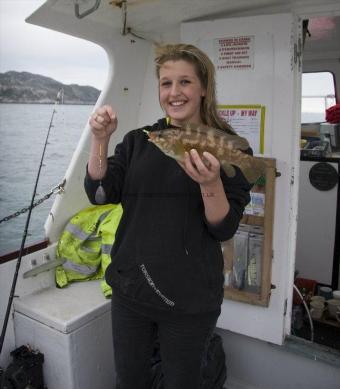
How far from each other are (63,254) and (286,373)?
1923mm

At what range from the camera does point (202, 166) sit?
132cm

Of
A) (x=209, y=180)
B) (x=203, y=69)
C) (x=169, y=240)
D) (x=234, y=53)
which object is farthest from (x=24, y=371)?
(x=234, y=53)

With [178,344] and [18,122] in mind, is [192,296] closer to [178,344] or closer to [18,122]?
[178,344]

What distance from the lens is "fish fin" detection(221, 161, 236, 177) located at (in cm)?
147

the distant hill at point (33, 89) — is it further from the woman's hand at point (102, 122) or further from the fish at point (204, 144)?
the fish at point (204, 144)

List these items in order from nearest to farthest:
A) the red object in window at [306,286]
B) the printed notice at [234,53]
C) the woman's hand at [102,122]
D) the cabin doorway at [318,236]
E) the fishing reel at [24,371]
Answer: the woman's hand at [102,122] < the fishing reel at [24,371] < the printed notice at [234,53] < the cabin doorway at [318,236] < the red object in window at [306,286]

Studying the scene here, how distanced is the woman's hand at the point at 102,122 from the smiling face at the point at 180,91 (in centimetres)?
25

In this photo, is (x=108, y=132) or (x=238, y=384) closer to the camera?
(x=108, y=132)

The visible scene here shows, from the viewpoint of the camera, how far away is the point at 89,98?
3.23 m

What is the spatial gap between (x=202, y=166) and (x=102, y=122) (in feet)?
1.68

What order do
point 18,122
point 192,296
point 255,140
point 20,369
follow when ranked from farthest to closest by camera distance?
point 18,122 → point 255,140 → point 20,369 → point 192,296

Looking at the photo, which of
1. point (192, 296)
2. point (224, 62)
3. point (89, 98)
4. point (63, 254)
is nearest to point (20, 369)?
point (63, 254)

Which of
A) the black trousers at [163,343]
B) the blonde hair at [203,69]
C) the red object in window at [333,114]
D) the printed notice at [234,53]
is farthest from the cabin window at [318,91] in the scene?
the black trousers at [163,343]

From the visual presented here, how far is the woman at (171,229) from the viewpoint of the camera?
5.23 feet
